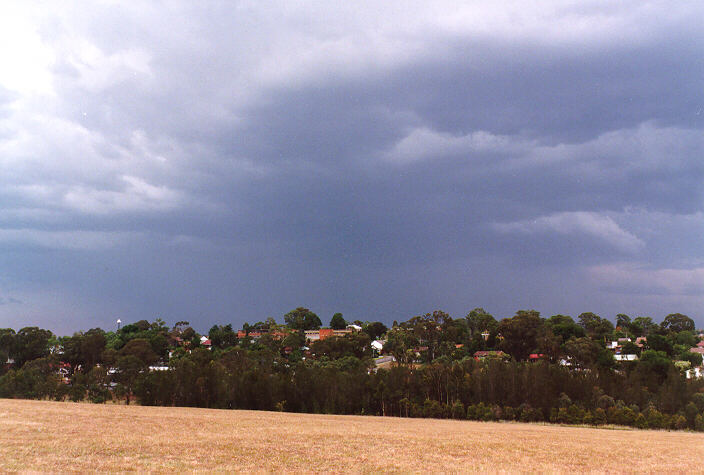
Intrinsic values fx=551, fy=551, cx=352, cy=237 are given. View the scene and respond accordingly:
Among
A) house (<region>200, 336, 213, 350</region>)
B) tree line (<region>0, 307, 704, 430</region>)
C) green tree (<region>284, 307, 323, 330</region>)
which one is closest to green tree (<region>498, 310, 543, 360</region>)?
tree line (<region>0, 307, 704, 430</region>)

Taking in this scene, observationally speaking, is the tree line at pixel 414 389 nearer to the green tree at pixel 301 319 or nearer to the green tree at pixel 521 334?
the green tree at pixel 521 334

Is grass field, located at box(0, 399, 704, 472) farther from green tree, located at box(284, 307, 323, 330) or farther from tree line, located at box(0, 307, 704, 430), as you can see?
green tree, located at box(284, 307, 323, 330)

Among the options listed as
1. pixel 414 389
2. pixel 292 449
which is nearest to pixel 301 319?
pixel 414 389

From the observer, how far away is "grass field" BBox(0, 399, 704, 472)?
65.8 ft

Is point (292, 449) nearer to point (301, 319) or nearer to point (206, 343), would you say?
point (206, 343)

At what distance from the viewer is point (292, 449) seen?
24062 millimetres

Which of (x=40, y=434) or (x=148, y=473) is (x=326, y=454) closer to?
(x=148, y=473)

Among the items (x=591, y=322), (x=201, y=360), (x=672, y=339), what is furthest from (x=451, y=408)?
(x=591, y=322)

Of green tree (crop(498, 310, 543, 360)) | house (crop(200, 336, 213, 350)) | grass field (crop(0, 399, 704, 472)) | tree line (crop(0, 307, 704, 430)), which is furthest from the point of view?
house (crop(200, 336, 213, 350))

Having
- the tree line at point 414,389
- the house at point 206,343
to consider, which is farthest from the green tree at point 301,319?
the tree line at point 414,389

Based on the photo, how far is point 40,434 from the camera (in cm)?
2505

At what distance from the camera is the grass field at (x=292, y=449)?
20.1 m

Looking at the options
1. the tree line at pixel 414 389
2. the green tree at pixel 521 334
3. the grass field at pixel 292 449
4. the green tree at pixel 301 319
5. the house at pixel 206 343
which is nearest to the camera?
the grass field at pixel 292 449

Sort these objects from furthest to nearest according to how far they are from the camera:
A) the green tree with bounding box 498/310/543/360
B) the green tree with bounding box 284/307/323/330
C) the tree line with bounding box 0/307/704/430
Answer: the green tree with bounding box 284/307/323/330 < the green tree with bounding box 498/310/543/360 < the tree line with bounding box 0/307/704/430
